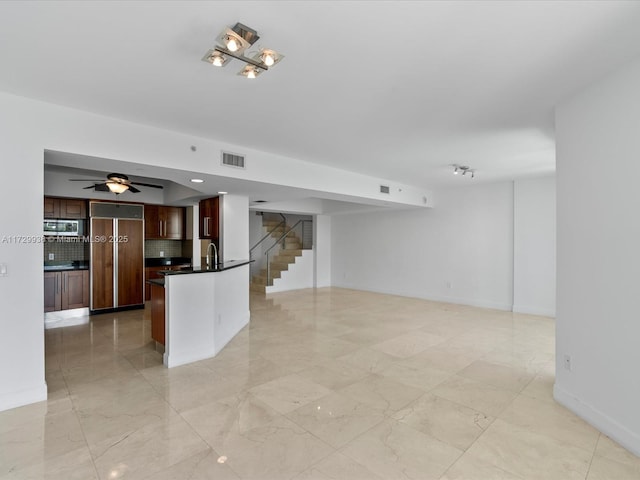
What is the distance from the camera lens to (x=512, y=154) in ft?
15.3

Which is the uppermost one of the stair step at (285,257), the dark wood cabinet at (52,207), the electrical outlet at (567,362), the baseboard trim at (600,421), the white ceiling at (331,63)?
the white ceiling at (331,63)

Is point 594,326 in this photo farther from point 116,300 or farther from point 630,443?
point 116,300

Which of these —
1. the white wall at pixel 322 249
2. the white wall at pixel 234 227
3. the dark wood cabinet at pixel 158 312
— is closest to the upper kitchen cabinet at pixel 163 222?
the white wall at pixel 234 227

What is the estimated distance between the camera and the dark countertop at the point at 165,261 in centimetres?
759

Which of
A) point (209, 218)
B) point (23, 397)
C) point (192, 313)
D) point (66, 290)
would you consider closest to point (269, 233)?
point (209, 218)

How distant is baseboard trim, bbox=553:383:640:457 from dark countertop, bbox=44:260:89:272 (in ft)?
24.5

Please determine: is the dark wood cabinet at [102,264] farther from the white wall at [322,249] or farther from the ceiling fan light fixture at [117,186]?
the white wall at [322,249]

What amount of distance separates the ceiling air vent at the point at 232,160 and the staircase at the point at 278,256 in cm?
538

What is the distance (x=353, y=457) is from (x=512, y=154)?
4.37 metres

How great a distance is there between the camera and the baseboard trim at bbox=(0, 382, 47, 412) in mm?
2814

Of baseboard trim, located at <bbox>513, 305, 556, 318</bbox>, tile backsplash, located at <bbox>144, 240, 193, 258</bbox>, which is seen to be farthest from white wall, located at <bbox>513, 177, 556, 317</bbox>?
tile backsplash, located at <bbox>144, 240, 193, 258</bbox>

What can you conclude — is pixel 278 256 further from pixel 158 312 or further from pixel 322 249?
pixel 158 312

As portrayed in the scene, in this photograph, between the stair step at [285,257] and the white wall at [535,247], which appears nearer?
the white wall at [535,247]

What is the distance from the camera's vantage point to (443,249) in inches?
312
